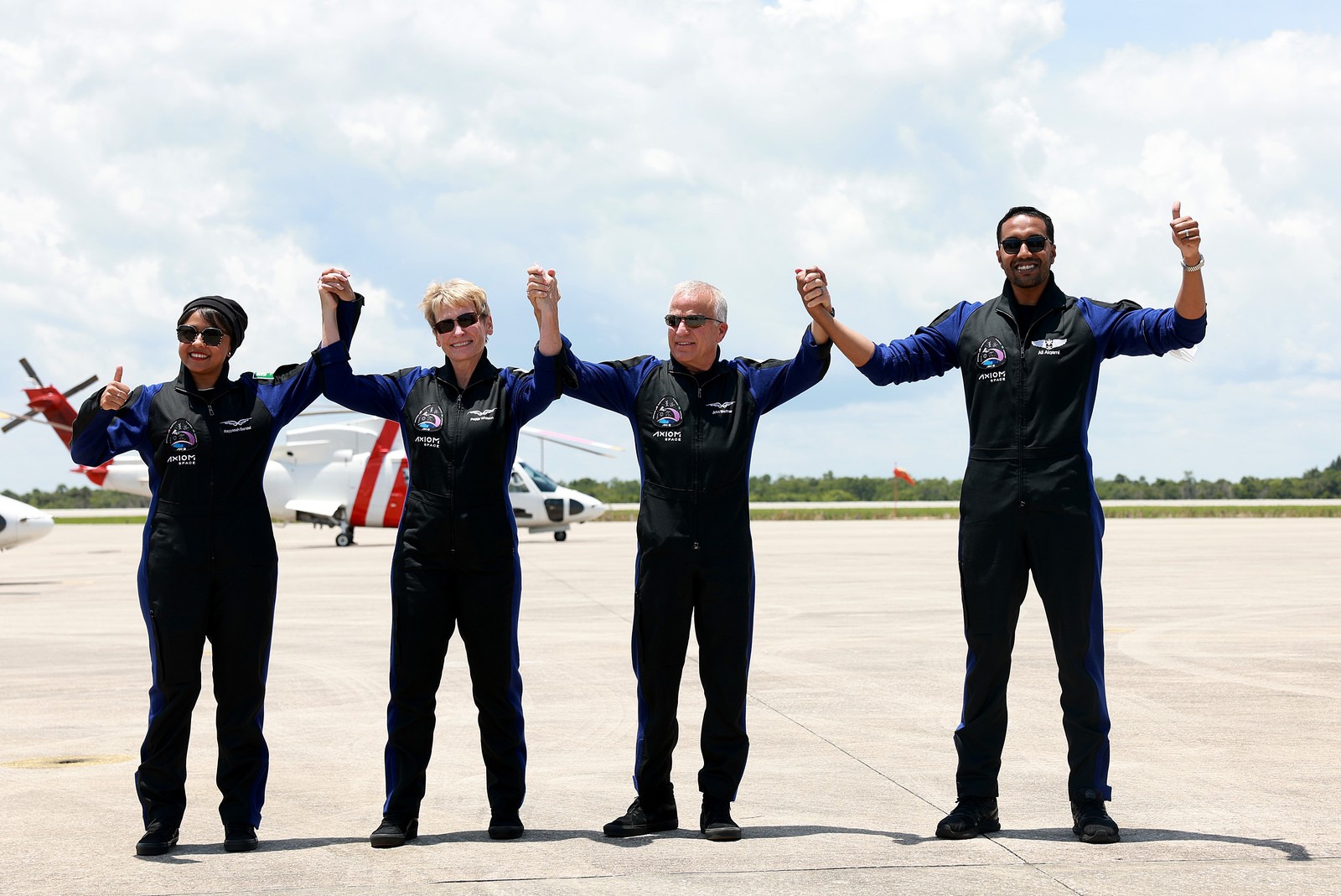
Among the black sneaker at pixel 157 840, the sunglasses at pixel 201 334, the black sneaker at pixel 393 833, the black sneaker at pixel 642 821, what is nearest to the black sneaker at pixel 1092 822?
the black sneaker at pixel 642 821

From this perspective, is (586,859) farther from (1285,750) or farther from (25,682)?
(25,682)

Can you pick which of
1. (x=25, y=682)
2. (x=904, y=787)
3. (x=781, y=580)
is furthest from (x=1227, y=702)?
(x=781, y=580)

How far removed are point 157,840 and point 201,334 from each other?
6.53ft

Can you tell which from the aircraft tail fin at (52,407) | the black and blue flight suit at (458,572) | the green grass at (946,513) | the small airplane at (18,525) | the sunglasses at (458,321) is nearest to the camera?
the black and blue flight suit at (458,572)

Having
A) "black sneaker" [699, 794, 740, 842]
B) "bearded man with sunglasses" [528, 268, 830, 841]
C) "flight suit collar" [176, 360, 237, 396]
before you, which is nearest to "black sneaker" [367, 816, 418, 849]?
"bearded man with sunglasses" [528, 268, 830, 841]

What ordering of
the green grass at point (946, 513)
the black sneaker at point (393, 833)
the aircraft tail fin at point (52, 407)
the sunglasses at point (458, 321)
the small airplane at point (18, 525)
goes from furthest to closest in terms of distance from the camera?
the green grass at point (946, 513) < the aircraft tail fin at point (52, 407) < the small airplane at point (18, 525) < the sunglasses at point (458, 321) < the black sneaker at point (393, 833)

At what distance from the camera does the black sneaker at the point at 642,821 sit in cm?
499

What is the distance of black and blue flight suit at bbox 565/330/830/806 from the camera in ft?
17.0

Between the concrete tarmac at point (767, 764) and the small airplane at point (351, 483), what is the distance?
55.8 ft

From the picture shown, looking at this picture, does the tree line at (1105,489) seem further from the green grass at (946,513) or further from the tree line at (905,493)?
the green grass at (946,513)

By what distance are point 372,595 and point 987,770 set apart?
1333cm

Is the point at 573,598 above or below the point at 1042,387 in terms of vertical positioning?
below

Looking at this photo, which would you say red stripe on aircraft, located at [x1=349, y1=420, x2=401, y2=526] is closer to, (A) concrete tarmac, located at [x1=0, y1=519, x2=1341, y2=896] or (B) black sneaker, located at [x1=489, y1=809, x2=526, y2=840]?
(A) concrete tarmac, located at [x1=0, y1=519, x2=1341, y2=896]

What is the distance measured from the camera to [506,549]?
5.14 metres
